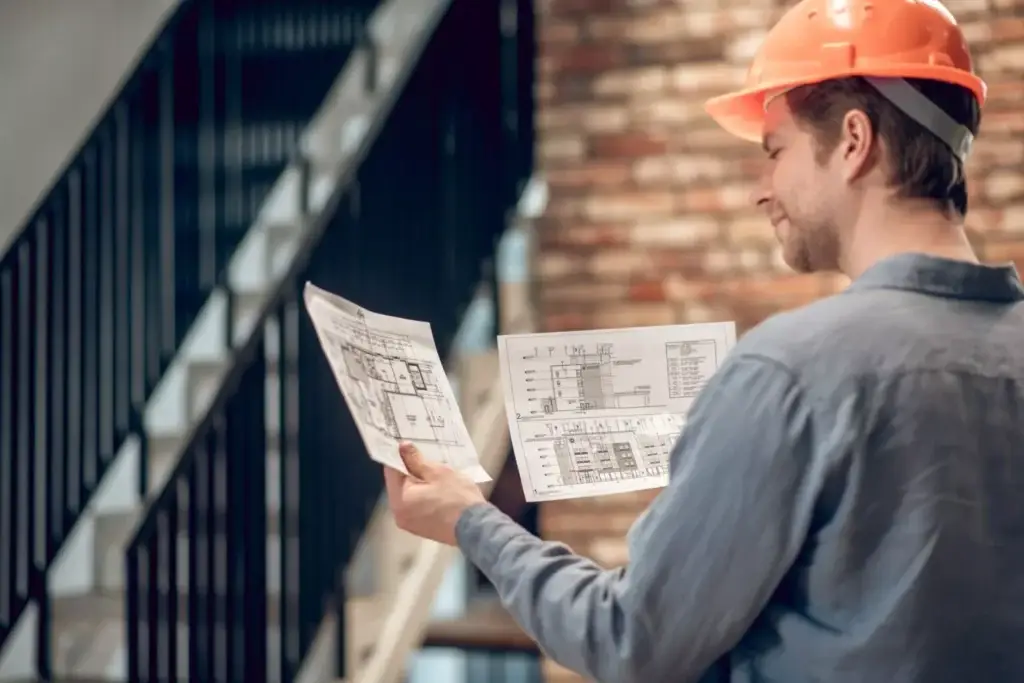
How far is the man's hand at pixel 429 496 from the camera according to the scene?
1172 mm

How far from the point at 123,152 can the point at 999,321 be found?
306 centimetres

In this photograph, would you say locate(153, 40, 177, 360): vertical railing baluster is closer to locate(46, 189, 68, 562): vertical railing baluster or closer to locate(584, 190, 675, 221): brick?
locate(46, 189, 68, 562): vertical railing baluster

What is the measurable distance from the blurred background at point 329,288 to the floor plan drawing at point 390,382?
120 centimetres

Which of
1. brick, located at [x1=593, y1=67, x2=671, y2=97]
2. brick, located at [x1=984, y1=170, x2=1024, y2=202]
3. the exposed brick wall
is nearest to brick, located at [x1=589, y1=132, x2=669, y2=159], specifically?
the exposed brick wall

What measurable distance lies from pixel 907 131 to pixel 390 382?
22.4 inches

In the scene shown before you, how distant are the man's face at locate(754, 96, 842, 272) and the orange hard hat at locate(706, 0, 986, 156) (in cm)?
4

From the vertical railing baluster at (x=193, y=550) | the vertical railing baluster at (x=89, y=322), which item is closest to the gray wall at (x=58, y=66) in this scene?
the vertical railing baluster at (x=89, y=322)

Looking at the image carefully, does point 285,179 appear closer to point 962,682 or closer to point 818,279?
point 818,279

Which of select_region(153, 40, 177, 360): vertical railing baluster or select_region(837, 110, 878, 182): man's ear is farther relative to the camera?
select_region(153, 40, 177, 360): vertical railing baluster

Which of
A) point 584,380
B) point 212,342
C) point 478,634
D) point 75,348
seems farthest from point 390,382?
point 478,634

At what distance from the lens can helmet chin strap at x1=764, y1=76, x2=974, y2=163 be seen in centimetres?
108

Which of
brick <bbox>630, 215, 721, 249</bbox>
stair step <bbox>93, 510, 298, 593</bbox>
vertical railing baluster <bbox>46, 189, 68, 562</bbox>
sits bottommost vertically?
stair step <bbox>93, 510, 298, 593</bbox>

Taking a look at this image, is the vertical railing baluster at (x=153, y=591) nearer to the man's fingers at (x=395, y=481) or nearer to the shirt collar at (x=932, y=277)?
the man's fingers at (x=395, y=481)

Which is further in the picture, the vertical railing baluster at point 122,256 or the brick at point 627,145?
the vertical railing baluster at point 122,256
